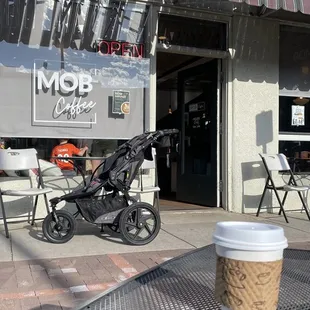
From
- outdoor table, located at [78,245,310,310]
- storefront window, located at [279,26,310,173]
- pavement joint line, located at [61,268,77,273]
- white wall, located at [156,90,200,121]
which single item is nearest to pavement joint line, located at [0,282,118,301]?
pavement joint line, located at [61,268,77,273]

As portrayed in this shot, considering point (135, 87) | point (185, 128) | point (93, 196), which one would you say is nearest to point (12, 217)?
point (93, 196)

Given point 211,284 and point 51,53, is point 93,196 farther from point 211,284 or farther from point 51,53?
point 211,284

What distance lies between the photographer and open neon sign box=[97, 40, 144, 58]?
6.82 metres

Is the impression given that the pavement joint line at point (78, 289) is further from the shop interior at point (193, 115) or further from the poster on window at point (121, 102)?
the shop interior at point (193, 115)

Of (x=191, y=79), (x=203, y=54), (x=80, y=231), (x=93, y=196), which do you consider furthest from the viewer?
(x=191, y=79)

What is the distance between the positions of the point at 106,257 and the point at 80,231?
1292 mm

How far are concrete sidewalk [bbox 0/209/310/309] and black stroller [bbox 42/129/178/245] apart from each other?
182 mm

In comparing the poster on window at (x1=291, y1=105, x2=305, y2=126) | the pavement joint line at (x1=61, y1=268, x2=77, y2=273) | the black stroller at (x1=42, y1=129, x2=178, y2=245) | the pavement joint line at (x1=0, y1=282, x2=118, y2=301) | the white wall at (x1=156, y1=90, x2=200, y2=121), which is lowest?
the pavement joint line at (x1=0, y1=282, x2=118, y2=301)

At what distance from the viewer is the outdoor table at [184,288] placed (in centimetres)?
168

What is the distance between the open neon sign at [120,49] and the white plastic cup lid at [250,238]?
5.77 m

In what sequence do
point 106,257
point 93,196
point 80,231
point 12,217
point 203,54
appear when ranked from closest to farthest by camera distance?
point 106,257 < point 93,196 < point 80,231 < point 12,217 < point 203,54

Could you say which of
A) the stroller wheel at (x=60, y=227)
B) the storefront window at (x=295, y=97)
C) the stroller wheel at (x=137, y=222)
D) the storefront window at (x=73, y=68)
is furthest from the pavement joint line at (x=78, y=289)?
the storefront window at (x=295, y=97)

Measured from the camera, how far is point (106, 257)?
15.4ft

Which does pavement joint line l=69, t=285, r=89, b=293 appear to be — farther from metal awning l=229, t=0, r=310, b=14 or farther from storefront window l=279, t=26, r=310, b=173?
storefront window l=279, t=26, r=310, b=173
